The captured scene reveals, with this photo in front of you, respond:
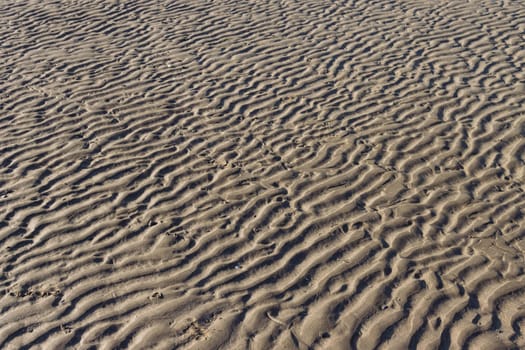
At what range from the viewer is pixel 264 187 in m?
7.27

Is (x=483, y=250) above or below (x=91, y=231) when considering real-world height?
below

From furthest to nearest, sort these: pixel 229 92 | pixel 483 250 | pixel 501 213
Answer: pixel 229 92
pixel 501 213
pixel 483 250

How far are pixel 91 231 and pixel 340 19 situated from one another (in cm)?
790

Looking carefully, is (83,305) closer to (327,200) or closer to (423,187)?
(327,200)

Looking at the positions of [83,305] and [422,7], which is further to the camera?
[422,7]

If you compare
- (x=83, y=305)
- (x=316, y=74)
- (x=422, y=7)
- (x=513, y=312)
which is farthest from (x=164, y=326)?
(x=422, y=7)

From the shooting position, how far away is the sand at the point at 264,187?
5543mm

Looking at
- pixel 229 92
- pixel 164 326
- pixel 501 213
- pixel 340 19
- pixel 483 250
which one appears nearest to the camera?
pixel 164 326

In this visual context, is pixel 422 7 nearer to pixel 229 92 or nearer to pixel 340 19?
pixel 340 19

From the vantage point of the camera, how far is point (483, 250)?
627cm

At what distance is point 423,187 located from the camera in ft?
23.7

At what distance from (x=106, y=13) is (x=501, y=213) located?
955 cm

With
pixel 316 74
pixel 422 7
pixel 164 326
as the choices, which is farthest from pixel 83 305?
pixel 422 7

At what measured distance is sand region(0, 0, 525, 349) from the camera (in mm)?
5543
